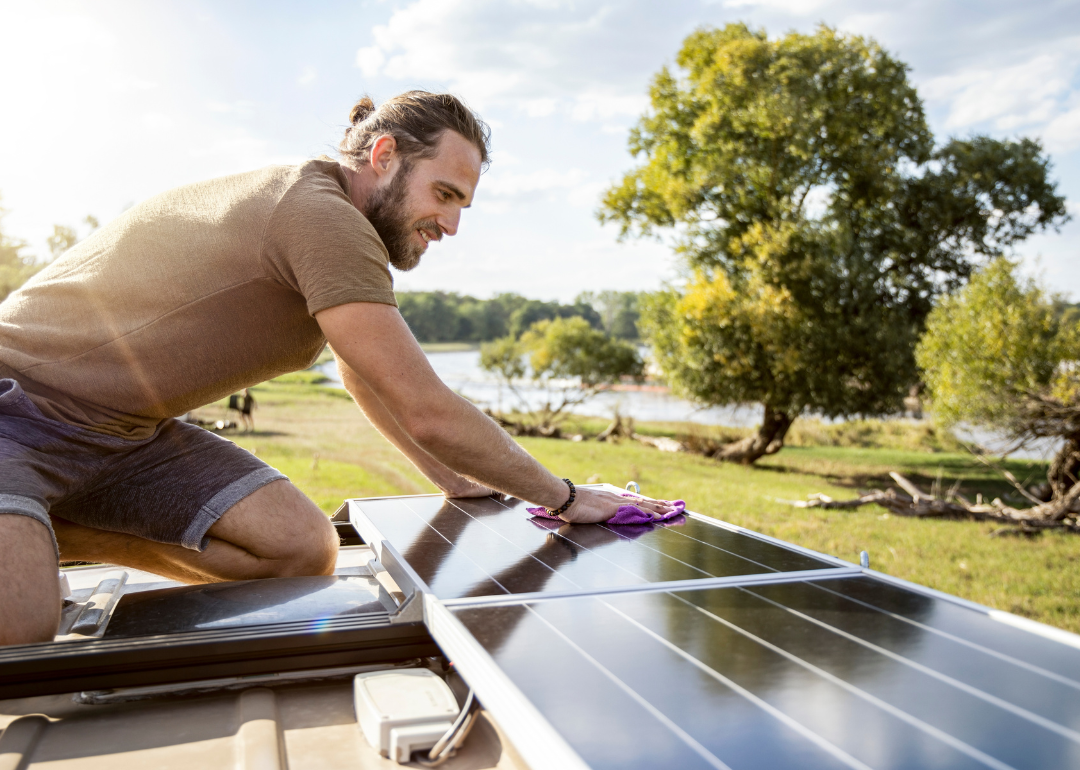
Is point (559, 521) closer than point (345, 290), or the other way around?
point (345, 290)

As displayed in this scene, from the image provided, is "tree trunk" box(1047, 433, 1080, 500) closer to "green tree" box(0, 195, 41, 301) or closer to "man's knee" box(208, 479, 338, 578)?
"man's knee" box(208, 479, 338, 578)

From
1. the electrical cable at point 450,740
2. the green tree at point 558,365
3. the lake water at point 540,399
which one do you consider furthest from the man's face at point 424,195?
the green tree at point 558,365

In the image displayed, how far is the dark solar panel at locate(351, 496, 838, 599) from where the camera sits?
6.53 ft

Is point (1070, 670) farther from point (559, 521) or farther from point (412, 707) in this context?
point (559, 521)

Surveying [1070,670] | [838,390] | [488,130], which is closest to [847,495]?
[838,390]

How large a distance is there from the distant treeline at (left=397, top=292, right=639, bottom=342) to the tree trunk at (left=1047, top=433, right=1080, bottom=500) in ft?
47.1

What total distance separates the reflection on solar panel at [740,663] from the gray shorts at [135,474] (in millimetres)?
793

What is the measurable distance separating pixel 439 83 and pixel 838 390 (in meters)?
13.1

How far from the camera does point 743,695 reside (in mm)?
1255

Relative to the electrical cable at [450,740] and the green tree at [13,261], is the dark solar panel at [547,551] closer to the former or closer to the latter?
the electrical cable at [450,740]

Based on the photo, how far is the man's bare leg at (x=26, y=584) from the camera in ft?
6.50

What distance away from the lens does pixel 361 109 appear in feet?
10.7

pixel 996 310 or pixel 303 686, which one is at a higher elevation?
pixel 996 310

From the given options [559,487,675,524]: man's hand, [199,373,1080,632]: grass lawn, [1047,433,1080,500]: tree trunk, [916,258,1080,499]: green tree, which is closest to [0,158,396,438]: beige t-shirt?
[559,487,675,524]: man's hand
